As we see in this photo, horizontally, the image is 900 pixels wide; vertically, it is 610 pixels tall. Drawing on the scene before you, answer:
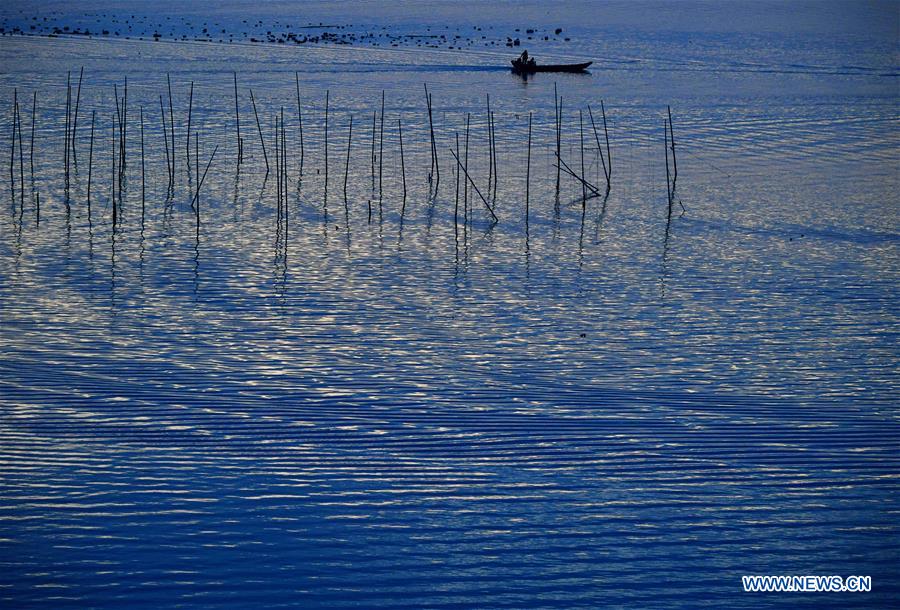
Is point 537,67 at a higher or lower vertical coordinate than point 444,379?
higher

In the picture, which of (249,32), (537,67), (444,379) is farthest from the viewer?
(249,32)

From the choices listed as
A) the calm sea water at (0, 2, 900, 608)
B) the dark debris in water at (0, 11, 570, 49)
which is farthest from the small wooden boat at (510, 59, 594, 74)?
the calm sea water at (0, 2, 900, 608)

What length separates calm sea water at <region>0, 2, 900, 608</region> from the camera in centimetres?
415

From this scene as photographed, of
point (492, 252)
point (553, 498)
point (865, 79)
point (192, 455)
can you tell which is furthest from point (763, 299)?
point (865, 79)

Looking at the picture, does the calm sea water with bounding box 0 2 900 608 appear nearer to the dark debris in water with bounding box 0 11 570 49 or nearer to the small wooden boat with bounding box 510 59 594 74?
the small wooden boat with bounding box 510 59 594 74

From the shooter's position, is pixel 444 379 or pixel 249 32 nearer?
pixel 444 379

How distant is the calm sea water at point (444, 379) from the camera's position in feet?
13.6

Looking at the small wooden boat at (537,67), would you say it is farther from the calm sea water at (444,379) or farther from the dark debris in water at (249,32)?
the calm sea water at (444,379)

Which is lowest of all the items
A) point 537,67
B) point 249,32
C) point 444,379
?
point 444,379

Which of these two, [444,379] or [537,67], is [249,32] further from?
[444,379]

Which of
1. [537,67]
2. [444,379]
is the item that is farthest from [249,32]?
[444,379]

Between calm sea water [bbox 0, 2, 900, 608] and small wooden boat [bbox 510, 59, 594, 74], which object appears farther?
small wooden boat [bbox 510, 59, 594, 74]

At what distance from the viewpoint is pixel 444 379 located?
638cm

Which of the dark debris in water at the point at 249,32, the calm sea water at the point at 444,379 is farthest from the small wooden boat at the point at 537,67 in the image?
the calm sea water at the point at 444,379
